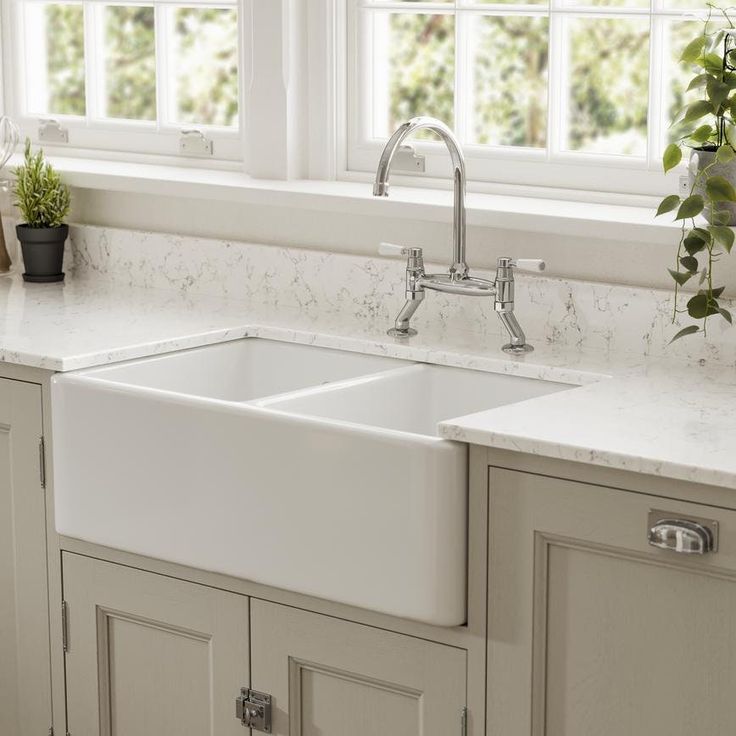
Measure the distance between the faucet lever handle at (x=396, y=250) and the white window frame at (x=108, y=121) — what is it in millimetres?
639

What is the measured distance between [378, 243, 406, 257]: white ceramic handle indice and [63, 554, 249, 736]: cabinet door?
2.38 feet

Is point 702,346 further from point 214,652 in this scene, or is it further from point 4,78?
point 4,78

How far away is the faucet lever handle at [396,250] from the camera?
2.64 m

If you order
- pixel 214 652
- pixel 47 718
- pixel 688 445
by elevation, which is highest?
pixel 688 445

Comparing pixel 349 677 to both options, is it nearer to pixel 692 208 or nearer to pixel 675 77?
pixel 692 208

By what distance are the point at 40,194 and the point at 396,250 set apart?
993 mm

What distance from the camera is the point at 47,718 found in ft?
8.67

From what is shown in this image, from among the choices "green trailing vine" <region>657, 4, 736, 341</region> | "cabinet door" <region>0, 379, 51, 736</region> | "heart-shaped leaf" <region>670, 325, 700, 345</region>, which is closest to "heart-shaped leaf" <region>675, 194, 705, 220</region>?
"green trailing vine" <region>657, 4, 736, 341</region>

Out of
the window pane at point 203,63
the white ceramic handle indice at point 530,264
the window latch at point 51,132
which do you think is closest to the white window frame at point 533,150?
the white ceramic handle indice at point 530,264

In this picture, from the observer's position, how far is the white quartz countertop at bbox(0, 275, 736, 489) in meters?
1.95

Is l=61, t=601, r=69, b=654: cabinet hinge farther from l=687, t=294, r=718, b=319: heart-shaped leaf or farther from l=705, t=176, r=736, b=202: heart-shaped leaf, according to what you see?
l=705, t=176, r=736, b=202: heart-shaped leaf

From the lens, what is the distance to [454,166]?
2549 millimetres

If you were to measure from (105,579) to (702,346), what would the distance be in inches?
44.2

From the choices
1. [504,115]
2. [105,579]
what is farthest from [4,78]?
[105,579]
